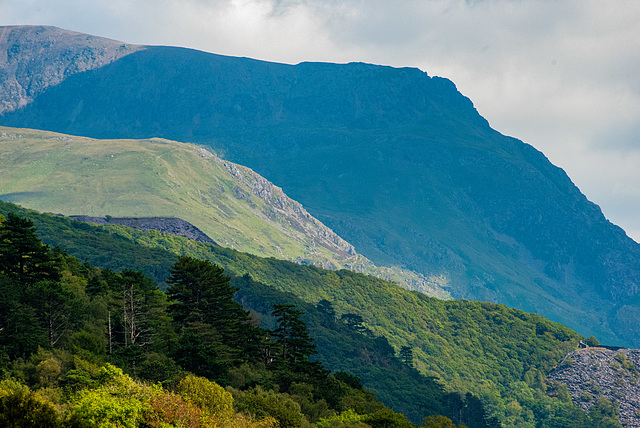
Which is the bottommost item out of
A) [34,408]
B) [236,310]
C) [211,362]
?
[34,408]

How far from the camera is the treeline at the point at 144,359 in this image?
61469 mm

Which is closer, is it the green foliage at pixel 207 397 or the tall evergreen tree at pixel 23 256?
the green foliage at pixel 207 397

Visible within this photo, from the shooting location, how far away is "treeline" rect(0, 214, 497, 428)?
61.5 m

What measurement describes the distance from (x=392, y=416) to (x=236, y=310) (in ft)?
114

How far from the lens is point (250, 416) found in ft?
250

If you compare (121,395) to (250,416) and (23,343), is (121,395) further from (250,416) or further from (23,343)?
(23,343)

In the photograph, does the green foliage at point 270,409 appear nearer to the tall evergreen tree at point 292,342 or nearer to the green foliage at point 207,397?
the green foliage at point 207,397

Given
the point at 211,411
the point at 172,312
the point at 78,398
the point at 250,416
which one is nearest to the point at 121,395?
the point at 78,398

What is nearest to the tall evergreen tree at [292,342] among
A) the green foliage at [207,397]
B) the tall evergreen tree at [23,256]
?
the tall evergreen tree at [23,256]

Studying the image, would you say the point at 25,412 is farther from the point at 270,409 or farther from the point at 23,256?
the point at 23,256

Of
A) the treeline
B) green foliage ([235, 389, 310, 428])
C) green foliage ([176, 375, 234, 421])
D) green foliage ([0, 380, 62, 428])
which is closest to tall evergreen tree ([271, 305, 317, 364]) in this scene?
the treeline

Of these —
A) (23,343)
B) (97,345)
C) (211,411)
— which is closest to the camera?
(211,411)

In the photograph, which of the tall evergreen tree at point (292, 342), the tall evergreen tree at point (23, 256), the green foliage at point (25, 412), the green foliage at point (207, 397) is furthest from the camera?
the tall evergreen tree at point (292, 342)

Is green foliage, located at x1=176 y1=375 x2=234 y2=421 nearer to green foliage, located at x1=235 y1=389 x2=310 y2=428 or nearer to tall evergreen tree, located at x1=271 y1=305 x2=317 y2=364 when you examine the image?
green foliage, located at x1=235 y1=389 x2=310 y2=428
